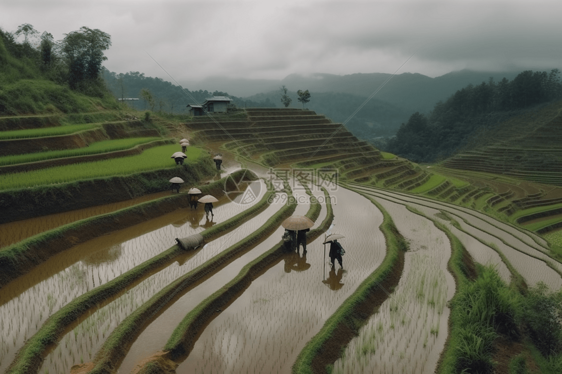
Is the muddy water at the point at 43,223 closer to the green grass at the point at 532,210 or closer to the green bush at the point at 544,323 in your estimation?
the green bush at the point at 544,323

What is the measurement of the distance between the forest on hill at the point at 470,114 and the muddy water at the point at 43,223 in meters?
70.8

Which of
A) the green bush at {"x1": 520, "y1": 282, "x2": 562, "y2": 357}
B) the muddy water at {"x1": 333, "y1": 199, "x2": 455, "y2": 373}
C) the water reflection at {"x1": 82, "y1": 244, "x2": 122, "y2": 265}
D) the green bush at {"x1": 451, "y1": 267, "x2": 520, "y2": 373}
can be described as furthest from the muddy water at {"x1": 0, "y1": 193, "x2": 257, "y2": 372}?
the green bush at {"x1": 520, "y1": 282, "x2": 562, "y2": 357}

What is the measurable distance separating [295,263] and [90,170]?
938cm

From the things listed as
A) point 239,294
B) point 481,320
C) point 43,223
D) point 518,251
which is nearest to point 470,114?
point 518,251

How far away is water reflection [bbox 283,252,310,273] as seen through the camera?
9672 mm

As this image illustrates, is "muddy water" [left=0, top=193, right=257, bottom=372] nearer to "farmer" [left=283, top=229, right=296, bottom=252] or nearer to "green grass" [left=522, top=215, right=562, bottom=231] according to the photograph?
"farmer" [left=283, top=229, right=296, bottom=252]

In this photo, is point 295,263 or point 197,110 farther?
point 197,110

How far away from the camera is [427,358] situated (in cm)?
631

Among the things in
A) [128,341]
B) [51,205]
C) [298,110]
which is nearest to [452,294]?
[128,341]

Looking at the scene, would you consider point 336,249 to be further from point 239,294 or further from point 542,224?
point 542,224

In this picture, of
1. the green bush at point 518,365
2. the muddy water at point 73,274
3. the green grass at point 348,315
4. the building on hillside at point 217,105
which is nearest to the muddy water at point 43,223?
the muddy water at point 73,274

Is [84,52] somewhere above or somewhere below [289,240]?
above

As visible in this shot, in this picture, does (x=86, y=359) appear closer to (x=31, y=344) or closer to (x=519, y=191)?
(x=31, y=344)

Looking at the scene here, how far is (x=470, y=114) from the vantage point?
8369 centimetres
